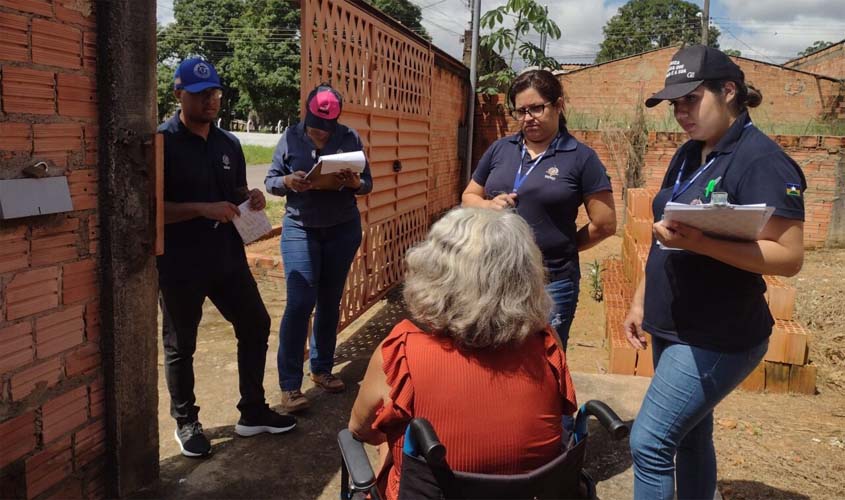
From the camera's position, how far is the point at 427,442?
1.42m

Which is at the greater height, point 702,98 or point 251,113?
point 251,113

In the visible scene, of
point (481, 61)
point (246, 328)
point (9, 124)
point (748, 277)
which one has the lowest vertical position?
point (246, 328)

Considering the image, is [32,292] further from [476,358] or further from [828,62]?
[828,62]

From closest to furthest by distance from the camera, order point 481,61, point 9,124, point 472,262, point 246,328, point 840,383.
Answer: point 472,262 → point 9,124 → point 246,328 → point 840,383 → point 481,61

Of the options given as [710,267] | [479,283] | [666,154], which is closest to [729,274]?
[710,267]

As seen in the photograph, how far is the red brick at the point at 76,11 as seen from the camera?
2.05 m

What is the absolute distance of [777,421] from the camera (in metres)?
3.84

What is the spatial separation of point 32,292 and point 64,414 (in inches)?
19.0

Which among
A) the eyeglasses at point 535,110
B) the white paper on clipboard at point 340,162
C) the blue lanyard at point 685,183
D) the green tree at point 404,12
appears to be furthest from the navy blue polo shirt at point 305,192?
the green tree at point 404,12

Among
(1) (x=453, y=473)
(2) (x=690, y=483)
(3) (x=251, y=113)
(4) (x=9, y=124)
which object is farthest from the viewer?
(3) (x=251, y=113)

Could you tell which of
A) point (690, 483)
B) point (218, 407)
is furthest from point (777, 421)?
point (218, 407)

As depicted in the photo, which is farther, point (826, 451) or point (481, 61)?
point (481, 61)

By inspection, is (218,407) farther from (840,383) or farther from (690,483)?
(840,383)

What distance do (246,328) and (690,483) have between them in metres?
2.14
